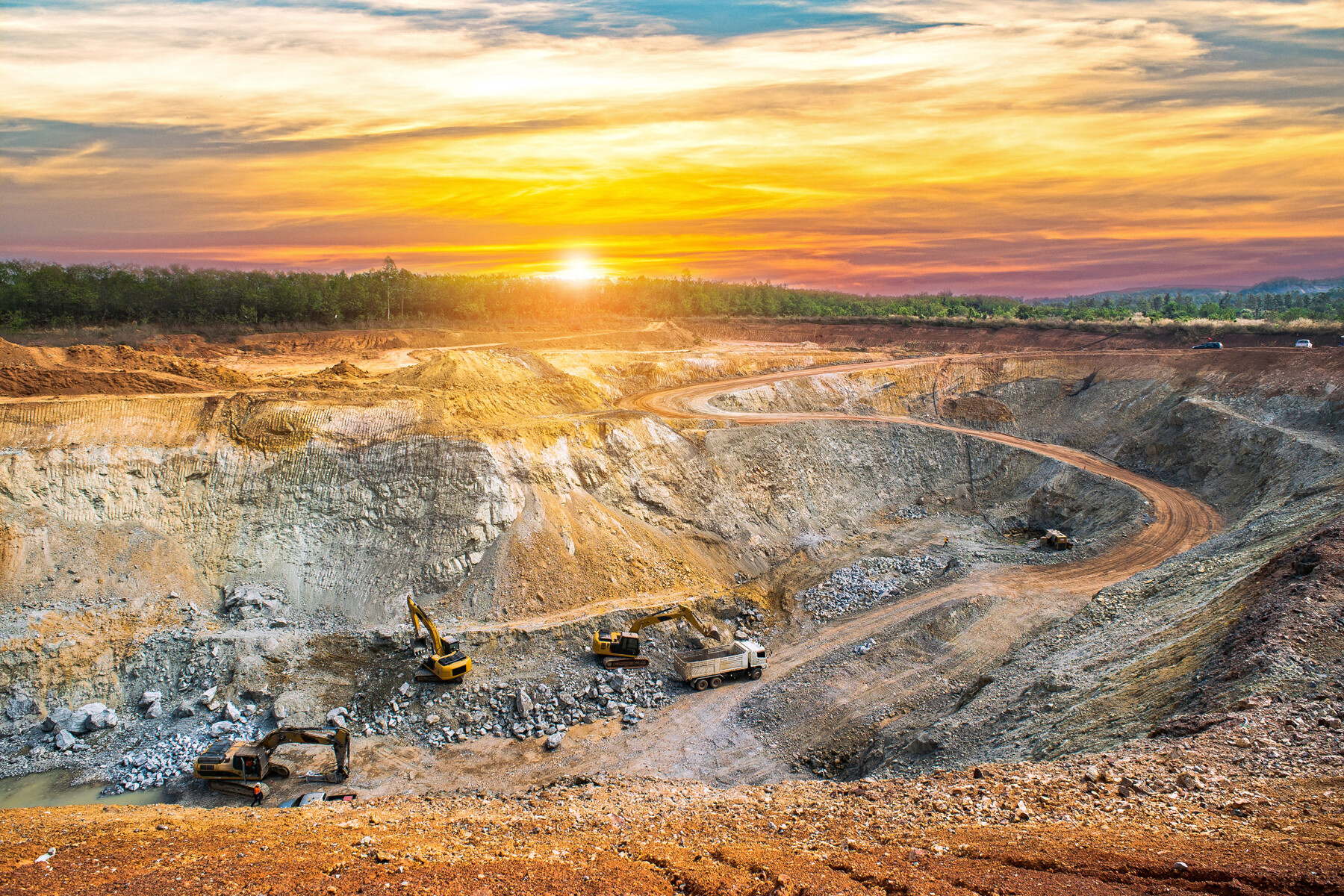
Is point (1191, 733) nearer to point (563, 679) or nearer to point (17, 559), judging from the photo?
point (563, 679)

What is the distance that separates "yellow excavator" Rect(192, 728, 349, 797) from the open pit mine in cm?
14

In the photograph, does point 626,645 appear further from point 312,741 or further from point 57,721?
point 57,721

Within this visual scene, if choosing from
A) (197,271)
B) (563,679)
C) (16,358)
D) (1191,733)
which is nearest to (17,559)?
(16,358)

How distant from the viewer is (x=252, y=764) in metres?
18.6

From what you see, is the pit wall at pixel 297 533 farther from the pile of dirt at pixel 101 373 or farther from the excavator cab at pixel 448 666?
the pile of dirt at pixel 101 373

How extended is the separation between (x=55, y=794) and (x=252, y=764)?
5.43m

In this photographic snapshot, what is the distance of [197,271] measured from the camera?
250 ft

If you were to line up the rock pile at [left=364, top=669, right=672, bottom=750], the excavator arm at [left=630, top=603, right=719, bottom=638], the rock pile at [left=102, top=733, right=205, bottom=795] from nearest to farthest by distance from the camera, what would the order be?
the rock pile at [left=102, top=733, right=205, bottom=795] < the rock pile at [left=364, top=669, right=672, bottom=750] < the excavator arm at [left=630, top=603, right=719, bottom=638]

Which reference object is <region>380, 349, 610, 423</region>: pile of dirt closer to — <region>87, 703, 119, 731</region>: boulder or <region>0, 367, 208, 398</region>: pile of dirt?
<region>0, 367, 208, 398</region>: pile of dirt

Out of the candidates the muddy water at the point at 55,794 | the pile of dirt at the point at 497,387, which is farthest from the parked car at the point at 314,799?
the pile of dirt at the point at 497,387

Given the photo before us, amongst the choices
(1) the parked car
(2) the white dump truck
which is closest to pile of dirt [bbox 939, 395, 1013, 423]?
(2) the white dump truck

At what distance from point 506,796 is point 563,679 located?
258 inches

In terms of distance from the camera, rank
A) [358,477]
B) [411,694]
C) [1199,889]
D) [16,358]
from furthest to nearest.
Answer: [16,358], [358,477], [411,694], [1199,889]

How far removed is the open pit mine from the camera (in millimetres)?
11367
